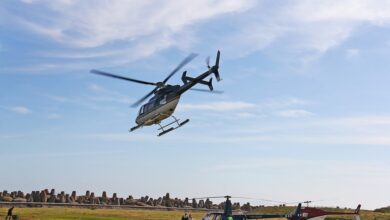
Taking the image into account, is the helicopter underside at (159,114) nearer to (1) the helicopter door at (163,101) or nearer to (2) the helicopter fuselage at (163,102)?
(2) the helicopter fuselage at (163,102)

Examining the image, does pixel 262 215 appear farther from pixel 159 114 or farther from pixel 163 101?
pixel 163 101

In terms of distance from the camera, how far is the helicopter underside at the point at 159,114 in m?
43.2

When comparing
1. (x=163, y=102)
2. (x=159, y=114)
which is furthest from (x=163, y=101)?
(x=159, y=114)

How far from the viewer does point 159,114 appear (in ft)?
144

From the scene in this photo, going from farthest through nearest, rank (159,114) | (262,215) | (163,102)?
(159,114), (163,102), (262,215)

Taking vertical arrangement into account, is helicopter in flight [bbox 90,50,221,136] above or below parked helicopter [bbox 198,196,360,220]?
above

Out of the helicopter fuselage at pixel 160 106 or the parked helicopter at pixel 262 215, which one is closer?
the parked helicopter at pixel 262 215

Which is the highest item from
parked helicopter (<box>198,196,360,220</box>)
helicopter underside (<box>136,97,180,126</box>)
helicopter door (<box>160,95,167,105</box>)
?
helicopter door (<box>160,95,167,105</box>)

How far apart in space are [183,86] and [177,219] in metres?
32.5

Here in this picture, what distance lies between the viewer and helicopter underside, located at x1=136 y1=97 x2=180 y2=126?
4322cm

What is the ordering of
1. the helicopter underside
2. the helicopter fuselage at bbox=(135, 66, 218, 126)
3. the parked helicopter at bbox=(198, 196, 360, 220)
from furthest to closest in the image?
the helicopter underside → the helicopter fuselage at bbox=(135, 66, 218, 126) → the parked helicopter at bbox=(198, 196, 360, 220)

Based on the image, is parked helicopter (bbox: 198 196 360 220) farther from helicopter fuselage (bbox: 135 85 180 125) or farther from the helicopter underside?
helicopter fuselage (bbox: 135 85 180 125)

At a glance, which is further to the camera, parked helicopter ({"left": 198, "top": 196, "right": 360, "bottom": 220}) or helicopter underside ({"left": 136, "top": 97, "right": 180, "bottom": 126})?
helicopter underside ({"left": 136, "top": 97, "right": 180, "bottom": 126})

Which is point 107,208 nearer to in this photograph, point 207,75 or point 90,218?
point 90,218
